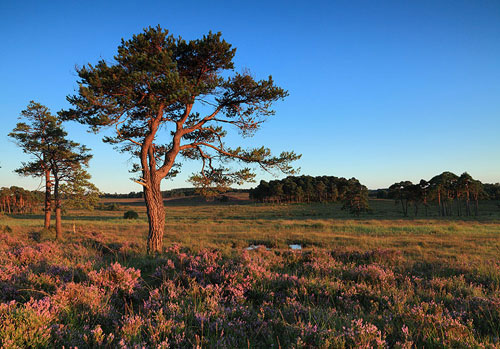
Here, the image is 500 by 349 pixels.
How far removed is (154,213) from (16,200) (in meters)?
110

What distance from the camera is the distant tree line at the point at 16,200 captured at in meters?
83.6

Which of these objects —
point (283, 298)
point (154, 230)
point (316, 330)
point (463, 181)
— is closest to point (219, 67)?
point (154, 230)

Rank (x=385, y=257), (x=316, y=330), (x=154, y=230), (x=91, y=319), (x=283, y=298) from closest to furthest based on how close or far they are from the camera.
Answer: (x=316, y=330), (x=91, y=319), (x=283, y=298), (x=385, y=257), (x=154, y=230)

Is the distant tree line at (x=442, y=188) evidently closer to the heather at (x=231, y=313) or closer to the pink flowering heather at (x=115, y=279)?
the heather at (x=231, y=313)

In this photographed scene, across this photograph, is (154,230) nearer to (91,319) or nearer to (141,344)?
(91,319)

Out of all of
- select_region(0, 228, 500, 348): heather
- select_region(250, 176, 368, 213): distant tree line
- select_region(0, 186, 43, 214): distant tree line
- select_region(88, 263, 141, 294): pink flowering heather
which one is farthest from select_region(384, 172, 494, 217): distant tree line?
select_region(0, 186, 43, 214): distant tree line

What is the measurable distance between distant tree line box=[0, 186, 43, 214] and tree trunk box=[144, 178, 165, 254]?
97.1 metres

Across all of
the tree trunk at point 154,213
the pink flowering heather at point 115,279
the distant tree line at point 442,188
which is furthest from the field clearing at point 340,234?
the distant tree line at point 442,188

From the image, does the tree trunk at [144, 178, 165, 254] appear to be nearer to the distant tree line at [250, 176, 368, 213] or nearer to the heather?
the heather

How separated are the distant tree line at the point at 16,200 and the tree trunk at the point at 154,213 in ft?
319

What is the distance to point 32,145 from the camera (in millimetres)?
24000

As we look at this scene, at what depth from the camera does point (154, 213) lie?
429 inches

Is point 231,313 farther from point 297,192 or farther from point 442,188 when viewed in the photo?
point 297,192

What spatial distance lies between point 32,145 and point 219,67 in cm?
2324
